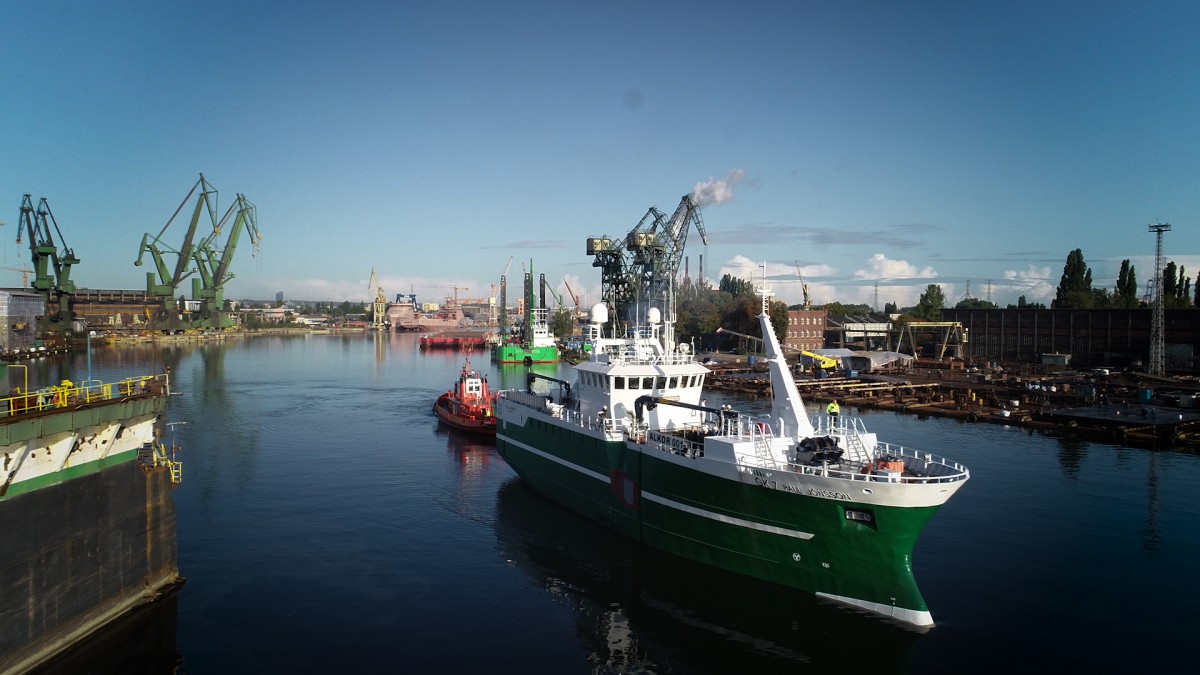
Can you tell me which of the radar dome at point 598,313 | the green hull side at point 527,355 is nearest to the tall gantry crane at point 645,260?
the green hull side at point 527,355

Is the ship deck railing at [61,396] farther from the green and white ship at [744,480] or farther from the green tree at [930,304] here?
the green tree at [930,304]

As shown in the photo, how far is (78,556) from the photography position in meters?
17.5

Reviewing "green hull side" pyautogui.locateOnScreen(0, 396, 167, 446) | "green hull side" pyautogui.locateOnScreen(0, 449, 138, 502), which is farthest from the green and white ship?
"green hull side" pyautogui.locateOnScreen(0, 449, 138, 502)

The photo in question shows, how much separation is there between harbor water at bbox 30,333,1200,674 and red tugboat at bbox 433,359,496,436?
8831 millimetres

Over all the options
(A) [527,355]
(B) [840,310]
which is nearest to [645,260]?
(A) [527,355]

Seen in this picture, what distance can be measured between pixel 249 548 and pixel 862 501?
21681 millimetres

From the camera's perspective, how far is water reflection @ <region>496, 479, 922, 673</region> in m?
18.7

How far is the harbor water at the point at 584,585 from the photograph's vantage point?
60.9 feet

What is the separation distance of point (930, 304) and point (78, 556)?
492 feet

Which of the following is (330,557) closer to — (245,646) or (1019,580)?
(245,646)

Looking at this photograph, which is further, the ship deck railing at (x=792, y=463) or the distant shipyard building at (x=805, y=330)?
the distant shipyard building at (x=805, y=330)

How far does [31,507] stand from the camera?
53.3 feet

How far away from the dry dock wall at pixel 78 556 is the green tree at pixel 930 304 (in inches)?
5452

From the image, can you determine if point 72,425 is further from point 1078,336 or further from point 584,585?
point 1078,336
